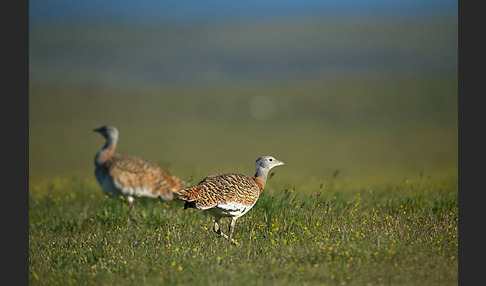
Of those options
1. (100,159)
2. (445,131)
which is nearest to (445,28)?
(445,131)

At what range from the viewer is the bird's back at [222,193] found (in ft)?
28.1

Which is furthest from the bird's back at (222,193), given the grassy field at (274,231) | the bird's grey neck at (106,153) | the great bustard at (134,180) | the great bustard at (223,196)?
the bird's grey neck at (106,153)

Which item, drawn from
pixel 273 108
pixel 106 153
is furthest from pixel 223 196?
pixel 273 108

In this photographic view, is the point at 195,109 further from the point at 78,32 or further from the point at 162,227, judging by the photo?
the point at 78,32

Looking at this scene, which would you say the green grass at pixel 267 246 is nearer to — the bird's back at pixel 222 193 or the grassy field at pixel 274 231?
the grassy field at pixel 274 231

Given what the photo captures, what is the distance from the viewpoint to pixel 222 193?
28.4 feet

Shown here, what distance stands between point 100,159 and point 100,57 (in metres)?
105

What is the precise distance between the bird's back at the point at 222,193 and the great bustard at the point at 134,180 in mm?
4105

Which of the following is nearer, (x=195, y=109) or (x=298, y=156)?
(x=298, y=156)

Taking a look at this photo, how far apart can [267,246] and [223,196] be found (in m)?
0.97

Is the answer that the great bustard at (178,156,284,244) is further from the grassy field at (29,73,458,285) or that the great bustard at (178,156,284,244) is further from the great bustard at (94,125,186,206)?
the great bustard at (94,125,186,206)

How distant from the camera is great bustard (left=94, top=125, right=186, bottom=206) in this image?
12906 millimetres

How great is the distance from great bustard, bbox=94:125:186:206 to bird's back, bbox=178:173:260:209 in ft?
13.5

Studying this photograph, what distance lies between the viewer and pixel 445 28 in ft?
366
